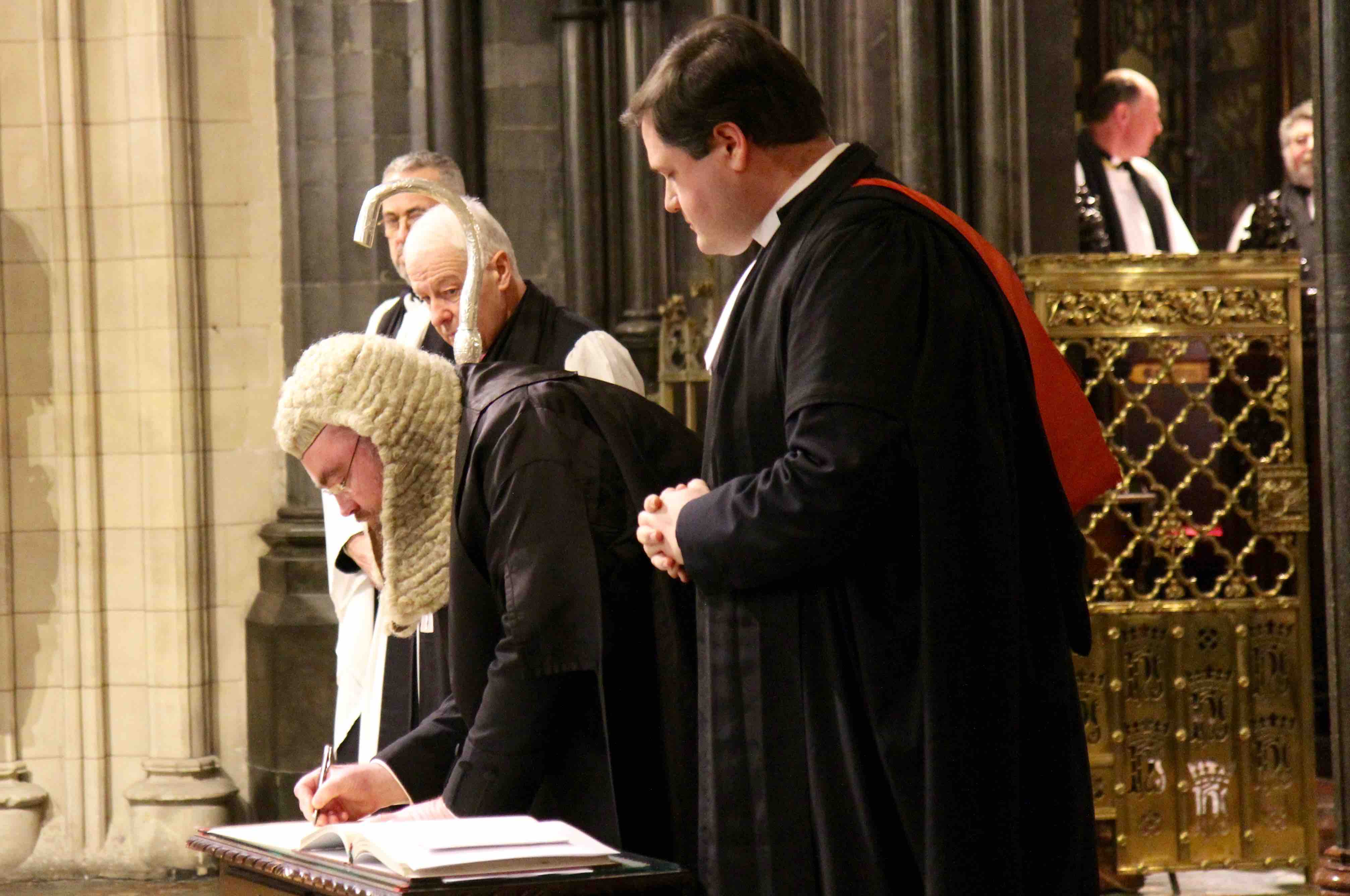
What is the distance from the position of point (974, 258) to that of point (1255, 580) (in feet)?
11.2

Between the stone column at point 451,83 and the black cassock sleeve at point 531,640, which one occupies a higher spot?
the stone column at point 451,83

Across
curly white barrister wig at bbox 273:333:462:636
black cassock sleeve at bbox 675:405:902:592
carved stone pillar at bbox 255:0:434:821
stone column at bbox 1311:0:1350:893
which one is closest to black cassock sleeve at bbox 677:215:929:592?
black cassock sleeve at bbox 675:405:902:592

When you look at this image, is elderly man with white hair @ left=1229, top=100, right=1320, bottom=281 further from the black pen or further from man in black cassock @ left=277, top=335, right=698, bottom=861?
the black pen

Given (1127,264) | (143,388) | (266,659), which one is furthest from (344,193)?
(1127,264)

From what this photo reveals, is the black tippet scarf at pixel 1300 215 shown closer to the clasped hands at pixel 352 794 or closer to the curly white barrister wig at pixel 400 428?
the curly white barrister wig at pixel 400 428

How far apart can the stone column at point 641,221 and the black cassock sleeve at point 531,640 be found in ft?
15.6

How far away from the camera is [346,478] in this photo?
9.27 feet

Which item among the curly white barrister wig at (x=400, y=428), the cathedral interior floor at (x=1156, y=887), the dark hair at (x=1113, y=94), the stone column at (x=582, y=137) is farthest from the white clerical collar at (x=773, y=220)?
the dark hair at (x=1113, y=94)

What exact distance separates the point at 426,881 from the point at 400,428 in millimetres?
865

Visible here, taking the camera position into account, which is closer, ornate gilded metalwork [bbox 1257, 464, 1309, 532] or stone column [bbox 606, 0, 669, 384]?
ornate gilded metalwork [bbox 1257, 464, 1309, 532]

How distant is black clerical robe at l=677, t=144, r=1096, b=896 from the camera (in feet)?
7.24

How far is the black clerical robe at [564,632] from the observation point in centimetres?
252

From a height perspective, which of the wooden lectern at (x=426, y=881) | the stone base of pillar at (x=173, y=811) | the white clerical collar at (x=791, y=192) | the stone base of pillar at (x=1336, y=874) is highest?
the white clerical collar at (x=791, y=192)

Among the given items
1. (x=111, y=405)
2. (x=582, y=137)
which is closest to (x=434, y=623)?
(x=111, y=405)
